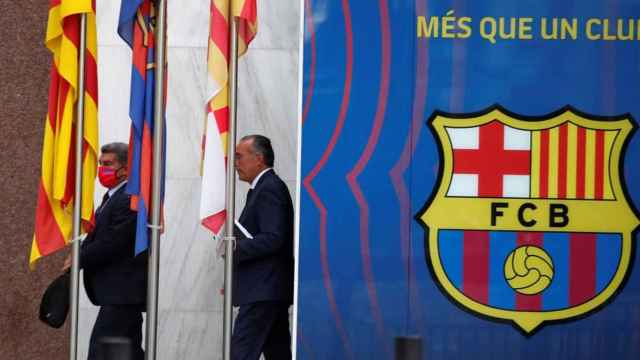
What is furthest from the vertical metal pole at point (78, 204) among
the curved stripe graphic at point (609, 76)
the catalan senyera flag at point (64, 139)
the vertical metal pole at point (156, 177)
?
the curved stripe graphic at point (609, 76)

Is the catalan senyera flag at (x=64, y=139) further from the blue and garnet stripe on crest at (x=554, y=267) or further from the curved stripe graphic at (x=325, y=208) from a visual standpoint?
the blue and garnet stripe on crest at (x=554, y=267)

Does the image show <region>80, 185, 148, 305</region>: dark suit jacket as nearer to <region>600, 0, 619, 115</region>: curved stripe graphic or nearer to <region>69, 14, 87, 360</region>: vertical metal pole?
<region>69, 14, 87, 360</region>: vertical metal pole

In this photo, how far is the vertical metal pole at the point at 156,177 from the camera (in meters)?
7.05

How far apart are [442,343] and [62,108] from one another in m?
2.54

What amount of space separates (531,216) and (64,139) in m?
2.66

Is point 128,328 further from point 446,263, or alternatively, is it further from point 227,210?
point 446,263

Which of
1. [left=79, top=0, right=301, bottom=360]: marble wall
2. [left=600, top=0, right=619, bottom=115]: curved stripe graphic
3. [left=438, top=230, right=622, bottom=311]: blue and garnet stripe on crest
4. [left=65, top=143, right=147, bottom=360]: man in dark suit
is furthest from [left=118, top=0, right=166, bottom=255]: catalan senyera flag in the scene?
[left=600, top=0, right=619, bottom=115]: curved stripe graphic

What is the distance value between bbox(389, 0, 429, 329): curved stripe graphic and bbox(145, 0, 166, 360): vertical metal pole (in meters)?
1.31

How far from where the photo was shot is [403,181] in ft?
22.8

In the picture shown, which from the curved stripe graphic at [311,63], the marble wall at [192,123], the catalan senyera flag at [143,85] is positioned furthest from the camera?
the marble wall at [192,123]

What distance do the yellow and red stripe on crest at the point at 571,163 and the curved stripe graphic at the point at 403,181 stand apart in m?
0.64

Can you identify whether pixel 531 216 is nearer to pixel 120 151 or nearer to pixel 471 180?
pixel 471 180

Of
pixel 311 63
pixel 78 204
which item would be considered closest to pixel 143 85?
pixel 78 204

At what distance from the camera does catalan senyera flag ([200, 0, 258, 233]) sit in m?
7.04
